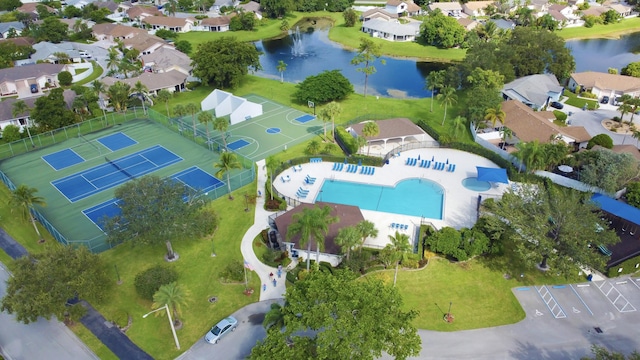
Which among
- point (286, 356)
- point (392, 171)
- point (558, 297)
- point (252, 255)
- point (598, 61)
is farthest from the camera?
point (598, 61)

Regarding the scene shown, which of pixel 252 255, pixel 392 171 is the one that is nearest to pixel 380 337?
pixel 252 255

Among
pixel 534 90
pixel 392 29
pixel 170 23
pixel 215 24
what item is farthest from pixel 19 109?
pixel 392 29

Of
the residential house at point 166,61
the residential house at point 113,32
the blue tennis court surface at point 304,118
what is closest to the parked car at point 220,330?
the blue tennis court surface at point 304,118

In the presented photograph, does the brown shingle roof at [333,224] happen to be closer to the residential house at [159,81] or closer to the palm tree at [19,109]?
the palm tree at [19,109]

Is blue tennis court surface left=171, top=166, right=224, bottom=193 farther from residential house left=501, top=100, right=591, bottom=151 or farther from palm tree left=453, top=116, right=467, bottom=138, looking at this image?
residential house left=501, top=100, right=591, bottom=151

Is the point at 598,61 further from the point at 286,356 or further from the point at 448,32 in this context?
the point at 286,356

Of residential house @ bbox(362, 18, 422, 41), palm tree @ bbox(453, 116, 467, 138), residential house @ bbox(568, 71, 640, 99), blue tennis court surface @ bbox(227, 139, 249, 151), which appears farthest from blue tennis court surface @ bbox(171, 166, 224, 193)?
residential house @ bbox(362, 18, 422, 41)
